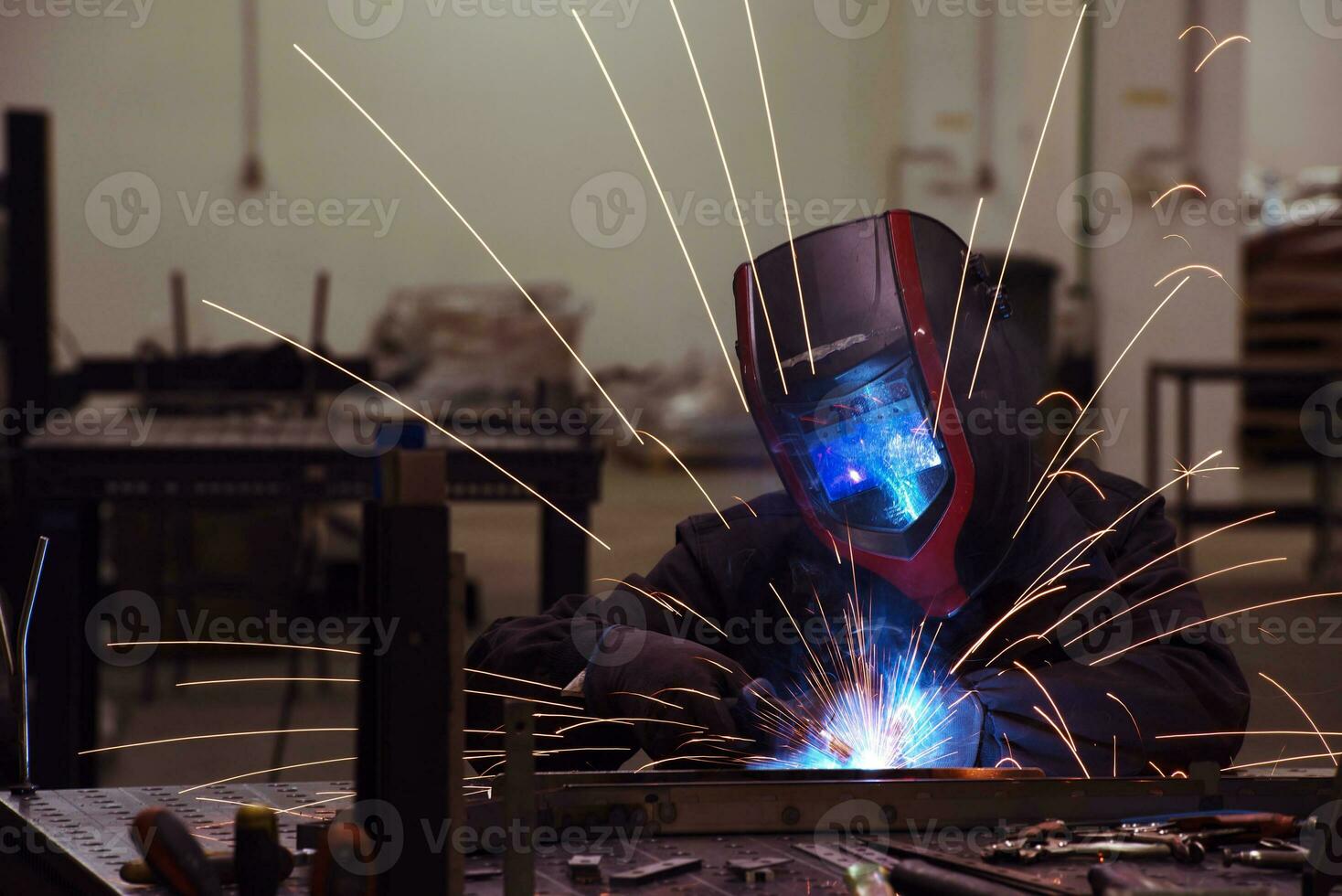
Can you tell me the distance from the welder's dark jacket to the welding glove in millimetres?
74

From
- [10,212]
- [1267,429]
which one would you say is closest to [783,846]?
[10,212]

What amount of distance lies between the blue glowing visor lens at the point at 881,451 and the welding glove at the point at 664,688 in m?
0.25

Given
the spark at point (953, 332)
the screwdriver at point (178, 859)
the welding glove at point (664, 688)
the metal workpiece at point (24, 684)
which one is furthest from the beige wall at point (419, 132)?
the screwdriver at point (178, 859)

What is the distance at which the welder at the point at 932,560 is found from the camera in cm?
159

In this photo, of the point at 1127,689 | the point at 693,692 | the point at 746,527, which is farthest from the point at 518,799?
the point at 746,527

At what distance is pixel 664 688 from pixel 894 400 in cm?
42

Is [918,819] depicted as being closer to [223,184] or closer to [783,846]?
[783,846]

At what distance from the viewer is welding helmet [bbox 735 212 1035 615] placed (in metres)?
1.62

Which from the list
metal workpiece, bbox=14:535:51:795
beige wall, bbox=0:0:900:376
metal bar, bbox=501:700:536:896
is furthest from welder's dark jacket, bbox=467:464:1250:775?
beige wall, bbox=0:0:900:376

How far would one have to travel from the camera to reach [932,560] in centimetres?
163

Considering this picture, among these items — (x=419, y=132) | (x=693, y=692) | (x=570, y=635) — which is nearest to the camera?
(x=693, y=692)

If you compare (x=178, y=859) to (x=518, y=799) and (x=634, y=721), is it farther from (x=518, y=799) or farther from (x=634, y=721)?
(x=634, y=721)

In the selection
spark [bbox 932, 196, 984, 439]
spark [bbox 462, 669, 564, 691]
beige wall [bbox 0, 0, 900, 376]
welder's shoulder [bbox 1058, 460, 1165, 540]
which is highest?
beige wall [bbox 0, 0, 900, 376]

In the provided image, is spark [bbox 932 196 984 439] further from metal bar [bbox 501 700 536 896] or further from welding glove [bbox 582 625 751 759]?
metal bar [bbox 501 700 536 896]
